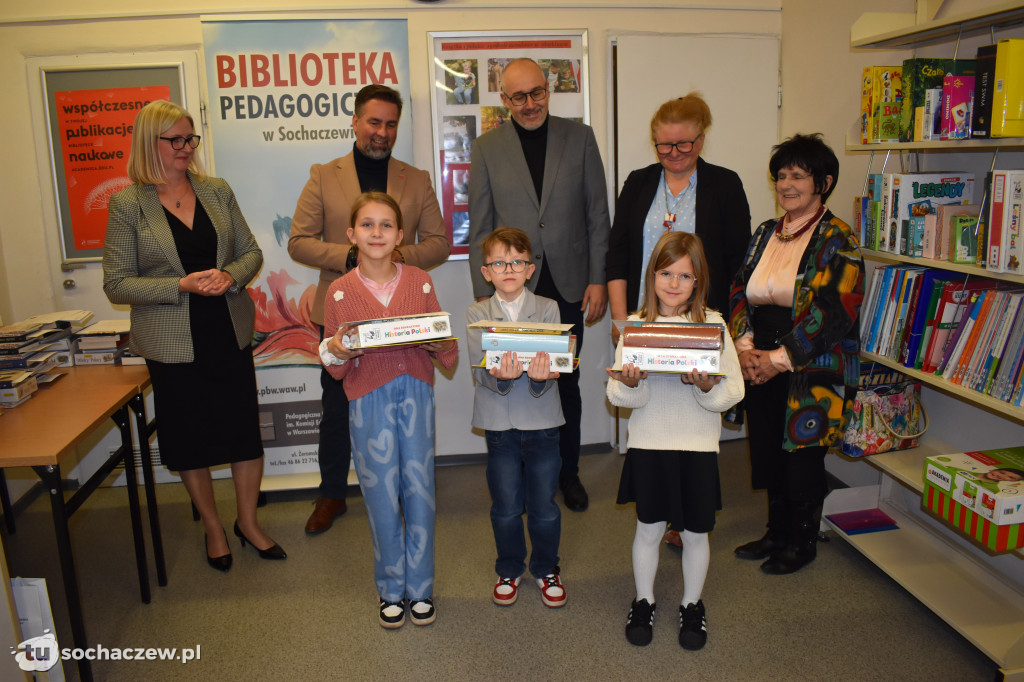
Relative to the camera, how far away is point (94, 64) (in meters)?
3.73

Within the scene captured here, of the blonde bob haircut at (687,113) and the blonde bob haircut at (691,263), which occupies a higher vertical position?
the blonde bob haircut at (687,113)

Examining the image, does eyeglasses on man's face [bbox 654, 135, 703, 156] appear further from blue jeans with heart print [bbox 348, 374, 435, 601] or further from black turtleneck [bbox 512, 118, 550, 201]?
blue jeans with heart print [bbox 348, 374, 435, 601]

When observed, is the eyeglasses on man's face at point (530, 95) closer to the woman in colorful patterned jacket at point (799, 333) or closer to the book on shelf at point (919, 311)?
the woman in colorful patterned jacket at point (799, 333)

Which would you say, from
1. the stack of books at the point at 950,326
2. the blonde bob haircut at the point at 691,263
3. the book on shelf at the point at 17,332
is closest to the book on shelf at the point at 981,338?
the stack of books at the point at 950,326

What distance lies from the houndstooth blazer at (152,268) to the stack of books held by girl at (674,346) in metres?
1.63

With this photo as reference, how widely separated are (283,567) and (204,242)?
1400 millimetres

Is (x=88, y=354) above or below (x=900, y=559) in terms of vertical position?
above

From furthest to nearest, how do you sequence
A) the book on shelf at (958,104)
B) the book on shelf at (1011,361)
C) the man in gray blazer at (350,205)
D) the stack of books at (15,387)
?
the man in gray blazer at (350,205)
the stack of books at (15,387)
the book on shelf at (958,104)
the book on shelf at (1011,361)

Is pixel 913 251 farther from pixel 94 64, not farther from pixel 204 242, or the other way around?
pixel 94 64

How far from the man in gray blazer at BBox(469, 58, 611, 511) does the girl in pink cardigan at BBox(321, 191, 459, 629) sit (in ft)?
2.54

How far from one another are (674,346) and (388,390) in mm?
982

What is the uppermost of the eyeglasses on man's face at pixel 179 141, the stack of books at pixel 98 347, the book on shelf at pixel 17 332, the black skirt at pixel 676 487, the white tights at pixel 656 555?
the eyeglasses on man's face at pixel 179 141

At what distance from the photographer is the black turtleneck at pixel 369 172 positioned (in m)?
3.29

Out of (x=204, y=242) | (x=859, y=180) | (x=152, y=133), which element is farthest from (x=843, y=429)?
(x=152, y=133)
